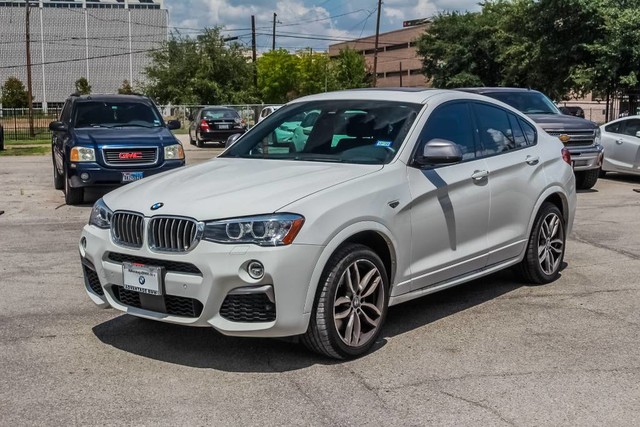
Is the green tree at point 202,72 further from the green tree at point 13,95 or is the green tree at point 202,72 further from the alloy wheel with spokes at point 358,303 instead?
the alloy wheel with spokes at point 358,303

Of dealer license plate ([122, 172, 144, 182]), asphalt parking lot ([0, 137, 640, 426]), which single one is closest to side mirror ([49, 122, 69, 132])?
dealer license plate ([122, 172, 144, 182])

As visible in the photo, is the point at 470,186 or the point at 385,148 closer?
the point at 385,148

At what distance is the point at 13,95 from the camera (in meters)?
93.9

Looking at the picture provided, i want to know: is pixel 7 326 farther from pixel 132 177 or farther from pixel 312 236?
pixel 132 177

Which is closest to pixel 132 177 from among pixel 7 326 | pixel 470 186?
pixel 7 326

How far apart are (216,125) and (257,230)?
93.7 ft

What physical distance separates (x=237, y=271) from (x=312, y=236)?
0.49 meters

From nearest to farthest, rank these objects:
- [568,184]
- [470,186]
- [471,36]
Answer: [470,186] → [568,184] → [471,36]

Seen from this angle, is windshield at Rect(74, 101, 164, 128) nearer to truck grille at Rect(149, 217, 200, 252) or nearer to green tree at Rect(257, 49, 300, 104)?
truck grille at Rect(149, 217, 200, 252)

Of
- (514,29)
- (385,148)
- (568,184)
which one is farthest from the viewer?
(514,29)

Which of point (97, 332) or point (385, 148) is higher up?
point (385, 148)

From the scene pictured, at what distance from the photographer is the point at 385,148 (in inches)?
224

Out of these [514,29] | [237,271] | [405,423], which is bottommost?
[405,423]

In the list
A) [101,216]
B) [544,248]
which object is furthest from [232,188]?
[544,248]
